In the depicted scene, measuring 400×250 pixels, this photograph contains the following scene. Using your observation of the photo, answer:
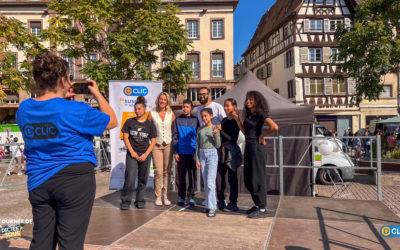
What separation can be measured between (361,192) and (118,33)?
483 inches

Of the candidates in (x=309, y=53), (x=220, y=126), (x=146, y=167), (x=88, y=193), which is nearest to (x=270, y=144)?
(x=220, y=126)

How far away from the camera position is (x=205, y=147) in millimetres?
5566

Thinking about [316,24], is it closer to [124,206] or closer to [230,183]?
[230,183]

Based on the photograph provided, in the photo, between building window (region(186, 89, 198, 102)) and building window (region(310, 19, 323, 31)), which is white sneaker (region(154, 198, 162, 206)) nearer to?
building window (region(186, 89, 198, 102))

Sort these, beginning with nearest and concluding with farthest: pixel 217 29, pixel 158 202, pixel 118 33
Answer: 1. pixel 158 202
2. pixel 118 33
3. pixel 217 29

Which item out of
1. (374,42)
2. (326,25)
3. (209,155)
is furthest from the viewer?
(326,25)

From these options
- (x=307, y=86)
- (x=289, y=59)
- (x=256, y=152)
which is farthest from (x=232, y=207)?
(x=289, y=59)

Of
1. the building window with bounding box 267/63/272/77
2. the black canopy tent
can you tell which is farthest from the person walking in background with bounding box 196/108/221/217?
the building window with bounding box 267/63/272/77

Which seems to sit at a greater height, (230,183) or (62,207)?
(62,207)

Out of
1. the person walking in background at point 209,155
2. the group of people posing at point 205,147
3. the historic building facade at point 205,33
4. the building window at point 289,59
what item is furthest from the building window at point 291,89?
the person walking in background at point 209,155

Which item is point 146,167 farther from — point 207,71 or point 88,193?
point 207,71

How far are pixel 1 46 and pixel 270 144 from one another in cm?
1160

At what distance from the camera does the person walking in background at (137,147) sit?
600 cm

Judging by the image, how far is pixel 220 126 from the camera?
588 centimetres
